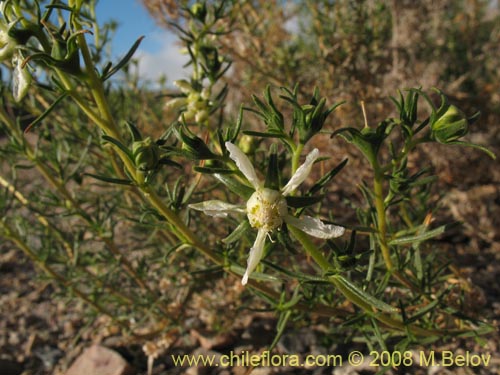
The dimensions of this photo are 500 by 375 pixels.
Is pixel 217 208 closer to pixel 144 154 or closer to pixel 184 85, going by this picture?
pixel 144 154

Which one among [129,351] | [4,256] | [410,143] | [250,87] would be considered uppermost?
[250,87]

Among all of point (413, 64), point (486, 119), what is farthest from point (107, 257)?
point (486, 119)

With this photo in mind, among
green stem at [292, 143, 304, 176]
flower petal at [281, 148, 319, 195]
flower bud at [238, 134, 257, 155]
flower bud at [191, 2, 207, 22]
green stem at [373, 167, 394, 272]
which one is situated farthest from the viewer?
flower bud at [191, 2, 207, 22]

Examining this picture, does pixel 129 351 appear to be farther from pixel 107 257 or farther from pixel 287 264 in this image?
pixel 287 264

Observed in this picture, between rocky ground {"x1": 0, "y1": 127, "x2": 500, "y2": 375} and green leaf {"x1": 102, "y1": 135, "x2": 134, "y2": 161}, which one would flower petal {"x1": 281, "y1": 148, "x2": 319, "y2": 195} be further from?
rocky ground {"x1": 0, "y1": 127, "x2": 500, "y2": 375}

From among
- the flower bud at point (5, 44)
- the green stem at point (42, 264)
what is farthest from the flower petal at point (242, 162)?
the green stem at point (42, 264)

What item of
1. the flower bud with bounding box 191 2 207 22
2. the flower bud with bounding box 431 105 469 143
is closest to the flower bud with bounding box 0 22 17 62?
the flower bud with bounding box 191 2 207 22

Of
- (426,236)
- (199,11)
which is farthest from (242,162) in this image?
(199,11)
